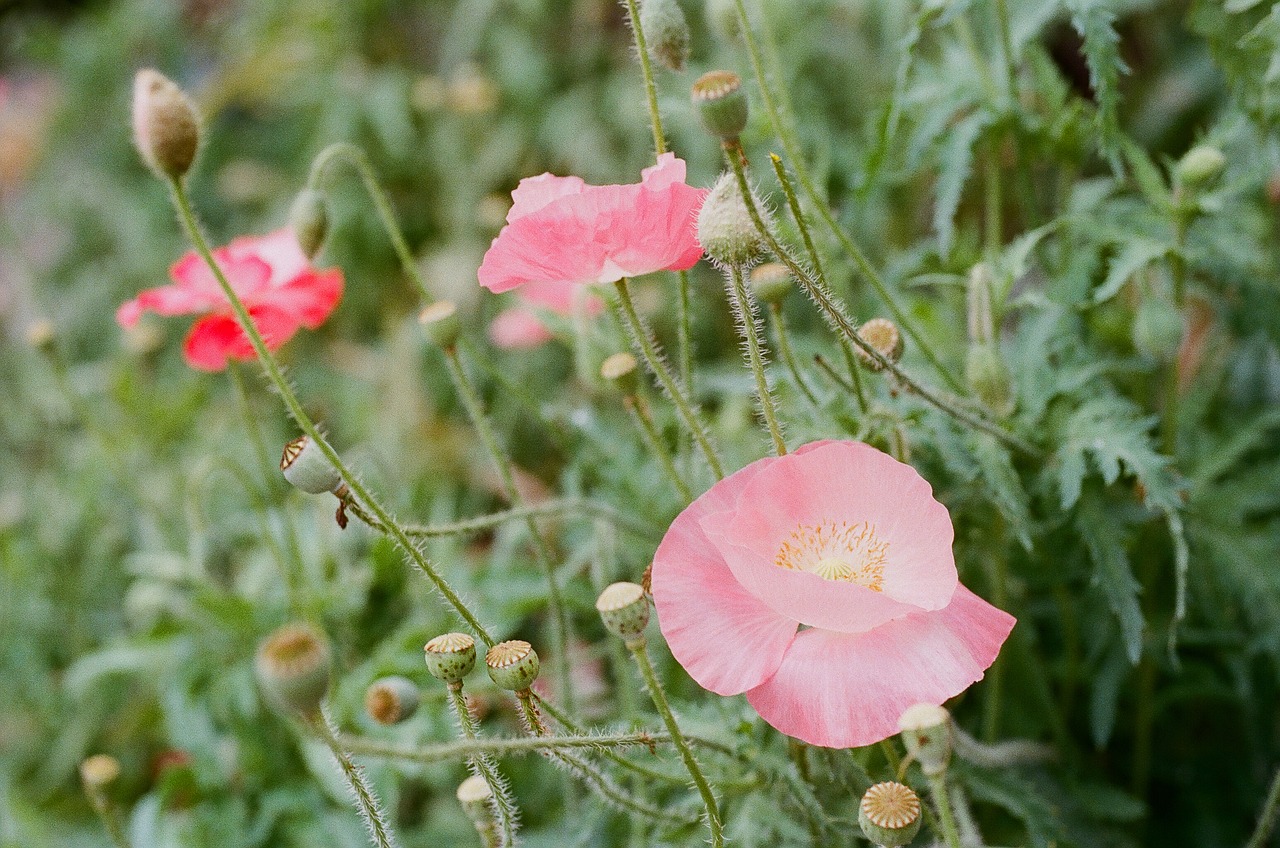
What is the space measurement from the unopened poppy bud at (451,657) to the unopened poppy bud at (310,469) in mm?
117

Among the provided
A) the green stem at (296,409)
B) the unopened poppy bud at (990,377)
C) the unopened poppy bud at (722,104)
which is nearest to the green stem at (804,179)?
the unopened poppy bud at (990,377)

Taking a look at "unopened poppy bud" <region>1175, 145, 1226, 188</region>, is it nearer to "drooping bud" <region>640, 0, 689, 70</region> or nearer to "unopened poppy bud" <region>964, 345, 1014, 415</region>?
"unopened poppy bud" <region>964, 345, 1014, 415</region>

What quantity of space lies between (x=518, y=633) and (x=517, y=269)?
2.61ft

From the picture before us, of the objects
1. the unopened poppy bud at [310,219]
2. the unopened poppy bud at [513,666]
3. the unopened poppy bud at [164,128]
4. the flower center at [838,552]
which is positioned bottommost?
the flower center at [838,552]

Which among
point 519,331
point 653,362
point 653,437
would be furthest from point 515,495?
point 519,331

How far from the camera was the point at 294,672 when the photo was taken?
1.74 feet

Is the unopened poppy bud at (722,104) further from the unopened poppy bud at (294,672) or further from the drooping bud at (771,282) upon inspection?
the unopened poppy bud at (294,672)

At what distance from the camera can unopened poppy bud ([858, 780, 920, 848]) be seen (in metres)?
0.57

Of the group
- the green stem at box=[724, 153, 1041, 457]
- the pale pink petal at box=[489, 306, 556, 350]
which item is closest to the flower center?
the green stem at box=[724, 153, 1041, 457]

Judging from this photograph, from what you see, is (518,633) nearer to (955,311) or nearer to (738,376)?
(738,376)

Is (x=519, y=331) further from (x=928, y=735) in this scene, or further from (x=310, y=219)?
(x=928, y=735)

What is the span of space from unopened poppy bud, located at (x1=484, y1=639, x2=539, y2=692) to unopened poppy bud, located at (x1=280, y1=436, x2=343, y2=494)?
14cm

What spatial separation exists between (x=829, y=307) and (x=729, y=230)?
0.08m

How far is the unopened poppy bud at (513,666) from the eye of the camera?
0.63m
